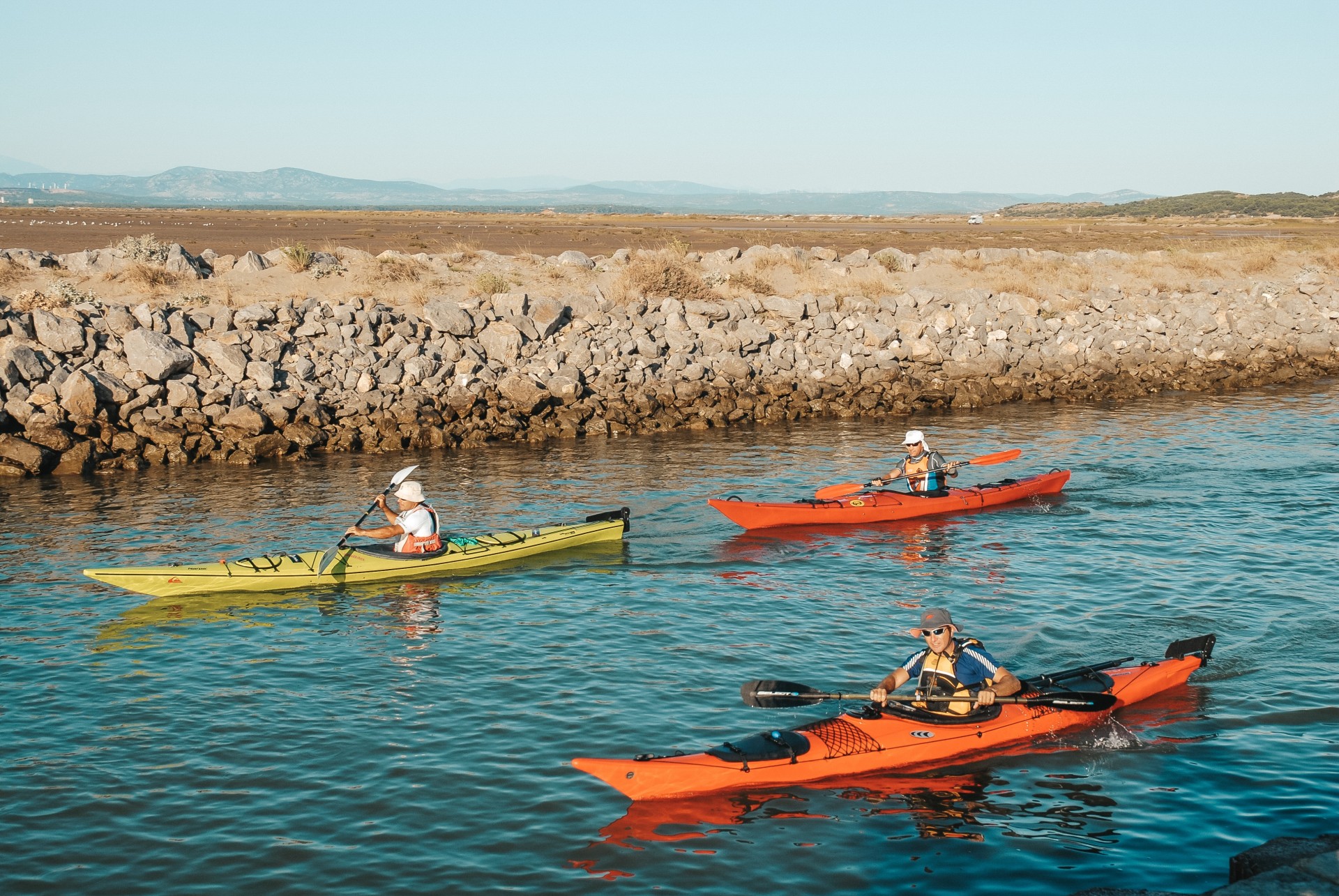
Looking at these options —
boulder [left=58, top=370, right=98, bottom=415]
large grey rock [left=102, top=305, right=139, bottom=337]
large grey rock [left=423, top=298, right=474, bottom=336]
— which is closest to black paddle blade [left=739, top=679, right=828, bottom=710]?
boulder [left=58, top=370, right=98, bottom=415]

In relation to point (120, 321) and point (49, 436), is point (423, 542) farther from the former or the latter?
point (120, 321)

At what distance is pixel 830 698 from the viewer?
997 centimetres

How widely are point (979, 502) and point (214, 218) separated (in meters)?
58.1

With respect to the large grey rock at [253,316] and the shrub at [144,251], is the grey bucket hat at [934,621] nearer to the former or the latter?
the large grey rock at [253,316]

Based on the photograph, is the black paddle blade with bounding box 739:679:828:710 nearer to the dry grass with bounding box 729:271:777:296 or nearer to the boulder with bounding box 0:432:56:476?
the boulder with bounding box 0:432:56:476

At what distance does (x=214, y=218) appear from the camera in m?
65.7

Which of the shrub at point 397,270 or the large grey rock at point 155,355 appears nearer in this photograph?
the large grey rock at point 155,355

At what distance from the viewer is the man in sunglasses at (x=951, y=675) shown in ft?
33.0

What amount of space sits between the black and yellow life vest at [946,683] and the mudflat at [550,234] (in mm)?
28362

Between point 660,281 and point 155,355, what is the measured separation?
13252mm

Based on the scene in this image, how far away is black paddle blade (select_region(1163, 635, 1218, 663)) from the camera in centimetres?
1150

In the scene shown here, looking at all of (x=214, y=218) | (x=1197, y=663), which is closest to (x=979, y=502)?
(x=1197, y=663)

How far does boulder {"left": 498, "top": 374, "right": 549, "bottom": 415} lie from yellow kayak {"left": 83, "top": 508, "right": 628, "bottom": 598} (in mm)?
8772

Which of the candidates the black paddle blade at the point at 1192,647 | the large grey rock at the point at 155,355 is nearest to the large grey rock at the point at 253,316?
the large grey rock at the point at 155,355
